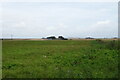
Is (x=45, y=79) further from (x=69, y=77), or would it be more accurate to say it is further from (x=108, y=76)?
(x=108, y=76)

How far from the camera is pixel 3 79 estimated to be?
9.62 m

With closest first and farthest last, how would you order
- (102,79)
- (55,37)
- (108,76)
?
(102,79) < (108,76) < (55,37)

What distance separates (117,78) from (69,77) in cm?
223

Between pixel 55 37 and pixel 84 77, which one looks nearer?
pixel 84 77

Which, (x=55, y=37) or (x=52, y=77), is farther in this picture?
(x=55, y=37)

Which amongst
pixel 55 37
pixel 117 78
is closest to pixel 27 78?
pixel 117 78

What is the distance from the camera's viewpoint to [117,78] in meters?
9.55

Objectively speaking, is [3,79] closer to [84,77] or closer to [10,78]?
[10,78]

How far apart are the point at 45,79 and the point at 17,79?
4.50 feet

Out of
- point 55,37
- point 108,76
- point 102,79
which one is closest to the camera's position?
point 102,79

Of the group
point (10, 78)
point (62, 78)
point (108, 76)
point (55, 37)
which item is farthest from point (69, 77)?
point (55, 37)

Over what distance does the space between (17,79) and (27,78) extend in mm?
491

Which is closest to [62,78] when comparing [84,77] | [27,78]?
[84,77]

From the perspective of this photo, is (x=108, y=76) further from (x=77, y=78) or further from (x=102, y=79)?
(x=77, y=78)
